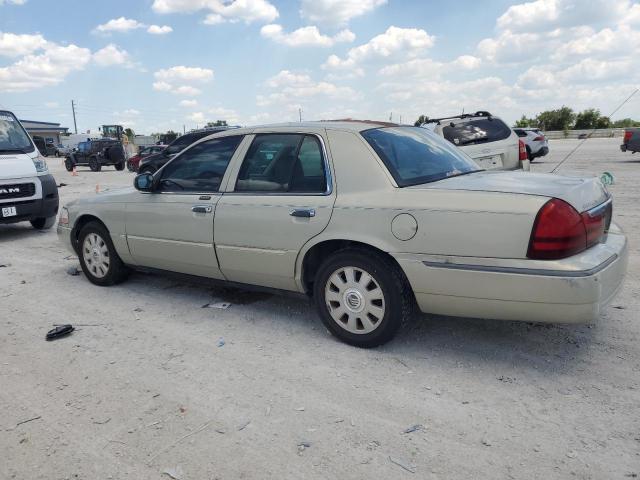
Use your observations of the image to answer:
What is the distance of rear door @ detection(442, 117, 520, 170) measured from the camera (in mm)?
8344

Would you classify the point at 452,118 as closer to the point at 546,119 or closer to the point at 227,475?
the point at 227,475

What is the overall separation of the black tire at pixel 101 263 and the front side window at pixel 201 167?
96 cm

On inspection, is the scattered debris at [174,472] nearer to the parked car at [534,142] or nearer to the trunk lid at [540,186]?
the trunk lid at [540,186]

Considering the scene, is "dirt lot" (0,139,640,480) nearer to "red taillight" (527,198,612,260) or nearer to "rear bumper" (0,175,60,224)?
"red taillight" (527,198,612,260)

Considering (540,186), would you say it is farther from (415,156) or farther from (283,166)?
(283,166)

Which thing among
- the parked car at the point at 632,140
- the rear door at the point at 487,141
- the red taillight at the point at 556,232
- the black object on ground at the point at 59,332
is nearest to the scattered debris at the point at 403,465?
the red taillight at the point at 556,232

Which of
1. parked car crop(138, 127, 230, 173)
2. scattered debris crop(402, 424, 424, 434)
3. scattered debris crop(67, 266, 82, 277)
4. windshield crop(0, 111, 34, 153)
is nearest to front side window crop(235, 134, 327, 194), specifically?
scattered debris crop(402, 424, 424, 434)

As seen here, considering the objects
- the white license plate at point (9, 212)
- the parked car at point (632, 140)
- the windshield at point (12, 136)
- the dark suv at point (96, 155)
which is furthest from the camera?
the dark suv at point (96, 155)

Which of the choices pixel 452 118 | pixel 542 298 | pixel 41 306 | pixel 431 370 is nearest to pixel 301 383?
pixel 431 370

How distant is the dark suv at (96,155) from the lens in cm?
2761

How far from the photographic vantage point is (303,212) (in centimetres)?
364

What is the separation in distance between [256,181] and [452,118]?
5.91 m

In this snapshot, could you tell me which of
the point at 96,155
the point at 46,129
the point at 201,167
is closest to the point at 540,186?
the point at 201,167

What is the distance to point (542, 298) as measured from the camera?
2896mm
